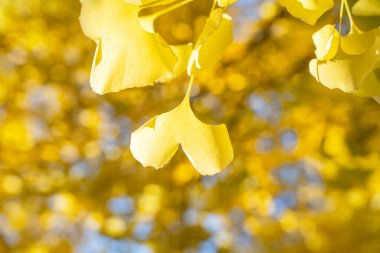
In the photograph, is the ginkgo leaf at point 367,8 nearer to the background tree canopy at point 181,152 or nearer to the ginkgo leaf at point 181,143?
the ginkgo leaf at point 181,143

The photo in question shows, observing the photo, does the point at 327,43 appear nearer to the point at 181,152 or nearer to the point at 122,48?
the point at 122,48

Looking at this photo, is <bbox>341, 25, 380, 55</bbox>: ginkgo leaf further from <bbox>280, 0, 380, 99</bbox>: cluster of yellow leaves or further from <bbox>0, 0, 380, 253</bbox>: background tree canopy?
<bbox>0, 0, 380, 253</bbox>: background tree canopy

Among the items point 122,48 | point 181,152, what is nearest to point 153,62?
point 122,48

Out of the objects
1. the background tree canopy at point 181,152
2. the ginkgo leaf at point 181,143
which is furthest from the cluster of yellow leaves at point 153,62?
the background tree canopy at point 181,152

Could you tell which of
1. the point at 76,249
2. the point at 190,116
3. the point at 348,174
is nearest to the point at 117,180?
the point at 76,249

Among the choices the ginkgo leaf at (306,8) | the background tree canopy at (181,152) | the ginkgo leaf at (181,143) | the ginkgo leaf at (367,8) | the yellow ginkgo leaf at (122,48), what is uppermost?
the ginkgo leaf at (367,8)
